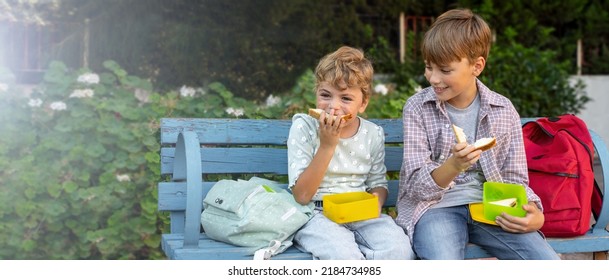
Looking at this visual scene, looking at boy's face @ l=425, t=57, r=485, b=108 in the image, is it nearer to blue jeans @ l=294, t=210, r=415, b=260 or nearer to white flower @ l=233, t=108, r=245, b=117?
blue jeans @ l=294, t=210, r=415, b=260

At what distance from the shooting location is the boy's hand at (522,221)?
2.89 meters

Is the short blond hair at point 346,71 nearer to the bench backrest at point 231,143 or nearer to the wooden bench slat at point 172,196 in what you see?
the bench backrest at point 231,143

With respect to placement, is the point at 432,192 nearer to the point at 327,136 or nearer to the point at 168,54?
the point at 327,136

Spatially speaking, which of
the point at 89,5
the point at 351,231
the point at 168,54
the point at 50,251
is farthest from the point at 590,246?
the point at 89,5

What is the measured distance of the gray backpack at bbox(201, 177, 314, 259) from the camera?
9.50 ft

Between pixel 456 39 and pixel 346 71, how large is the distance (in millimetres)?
399

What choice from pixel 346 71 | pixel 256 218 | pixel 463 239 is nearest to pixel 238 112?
pixel 346 71

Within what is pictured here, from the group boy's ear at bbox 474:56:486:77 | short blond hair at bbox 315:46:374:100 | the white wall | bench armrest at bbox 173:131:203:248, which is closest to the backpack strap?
bench armrest at bbox 173:131:203:248

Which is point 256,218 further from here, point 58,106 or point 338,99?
point 58,106

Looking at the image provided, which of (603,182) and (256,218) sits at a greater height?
(603,182)

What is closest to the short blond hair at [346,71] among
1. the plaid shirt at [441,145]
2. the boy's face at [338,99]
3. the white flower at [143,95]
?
the boy's face at [338,99]

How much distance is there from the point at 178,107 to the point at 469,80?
6.17ft

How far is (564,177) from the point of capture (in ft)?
10.3

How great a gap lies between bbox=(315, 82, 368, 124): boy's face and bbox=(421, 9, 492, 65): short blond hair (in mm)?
290
